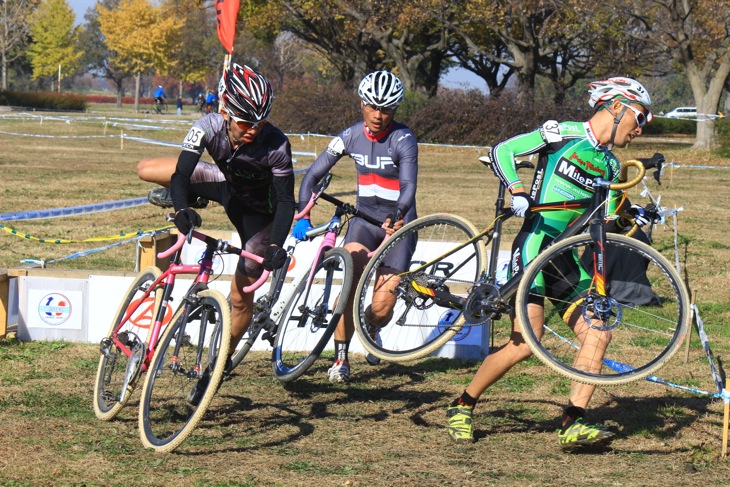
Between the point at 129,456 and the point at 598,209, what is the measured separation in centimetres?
323

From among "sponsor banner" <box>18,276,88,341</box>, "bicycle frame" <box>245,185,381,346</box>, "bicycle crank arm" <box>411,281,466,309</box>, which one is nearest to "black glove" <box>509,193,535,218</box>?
"bicycle crank arm" <box>411,281,466,309</box>

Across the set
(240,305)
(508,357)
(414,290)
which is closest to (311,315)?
(240,305)

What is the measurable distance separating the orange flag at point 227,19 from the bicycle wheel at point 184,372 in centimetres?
1440

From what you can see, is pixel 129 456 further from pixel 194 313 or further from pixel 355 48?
pixel 355 48

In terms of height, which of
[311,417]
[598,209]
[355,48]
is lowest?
[311,417]

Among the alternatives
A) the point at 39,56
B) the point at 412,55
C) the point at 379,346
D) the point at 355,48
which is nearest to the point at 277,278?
the point at 379,346

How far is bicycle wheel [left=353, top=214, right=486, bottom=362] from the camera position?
6.90 metres

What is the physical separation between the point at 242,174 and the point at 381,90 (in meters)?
1.37

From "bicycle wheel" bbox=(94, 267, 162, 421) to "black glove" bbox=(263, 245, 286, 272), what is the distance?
80 cm

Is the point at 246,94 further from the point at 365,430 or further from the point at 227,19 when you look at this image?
the point at 227,19

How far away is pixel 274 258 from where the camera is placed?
653 centimetres

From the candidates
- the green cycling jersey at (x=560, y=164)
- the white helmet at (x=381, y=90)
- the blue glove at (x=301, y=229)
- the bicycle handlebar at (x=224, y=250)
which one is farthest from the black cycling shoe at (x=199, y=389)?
the white helmet at (x=381, y=90)

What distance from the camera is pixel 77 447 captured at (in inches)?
241

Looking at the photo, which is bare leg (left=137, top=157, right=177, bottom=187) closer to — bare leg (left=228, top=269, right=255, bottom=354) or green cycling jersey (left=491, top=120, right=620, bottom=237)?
bare leg (left=228, top=269, right=255, bottom=354)
